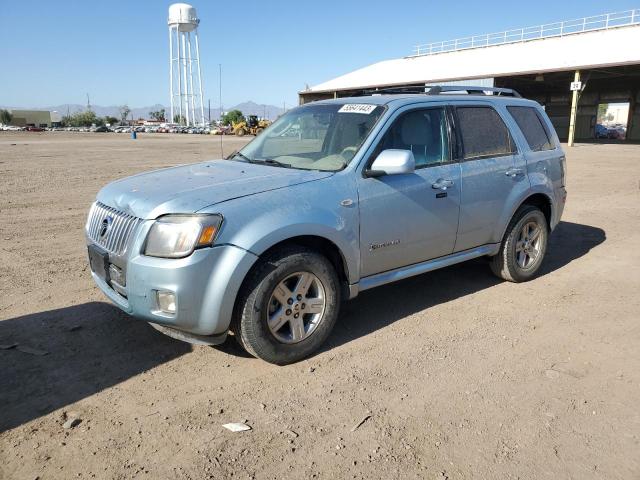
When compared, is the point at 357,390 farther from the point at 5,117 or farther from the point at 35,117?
the point at 35,117

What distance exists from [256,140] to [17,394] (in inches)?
120

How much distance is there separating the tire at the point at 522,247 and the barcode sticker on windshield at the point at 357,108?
2.03 metres

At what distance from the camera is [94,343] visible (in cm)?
398

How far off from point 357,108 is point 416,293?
1.95 m

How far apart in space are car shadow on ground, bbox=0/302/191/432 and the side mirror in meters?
2.00


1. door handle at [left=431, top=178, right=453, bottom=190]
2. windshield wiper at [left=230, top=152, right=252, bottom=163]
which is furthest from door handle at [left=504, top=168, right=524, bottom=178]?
windshield wiper at [left=230, top=152, right=252, bottom=163]

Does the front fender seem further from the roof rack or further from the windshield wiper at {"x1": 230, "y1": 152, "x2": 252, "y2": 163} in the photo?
the roof rack

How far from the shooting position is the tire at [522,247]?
17.5ft

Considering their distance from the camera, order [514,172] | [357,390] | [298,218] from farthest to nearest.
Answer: [514,172] → [298,218] → [357,390]

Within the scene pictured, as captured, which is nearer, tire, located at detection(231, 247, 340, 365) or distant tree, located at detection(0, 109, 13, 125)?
tire, located at detection(231, 247, 340, 365)

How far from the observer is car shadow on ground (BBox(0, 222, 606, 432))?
3295 mm

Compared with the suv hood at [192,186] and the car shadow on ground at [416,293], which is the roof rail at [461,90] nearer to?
the suv hood at [192,186]

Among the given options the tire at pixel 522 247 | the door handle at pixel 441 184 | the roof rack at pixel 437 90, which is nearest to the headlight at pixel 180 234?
the door handle at pixel 441 184

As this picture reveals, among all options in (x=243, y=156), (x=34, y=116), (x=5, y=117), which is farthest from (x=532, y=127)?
(x=34, y=116)
